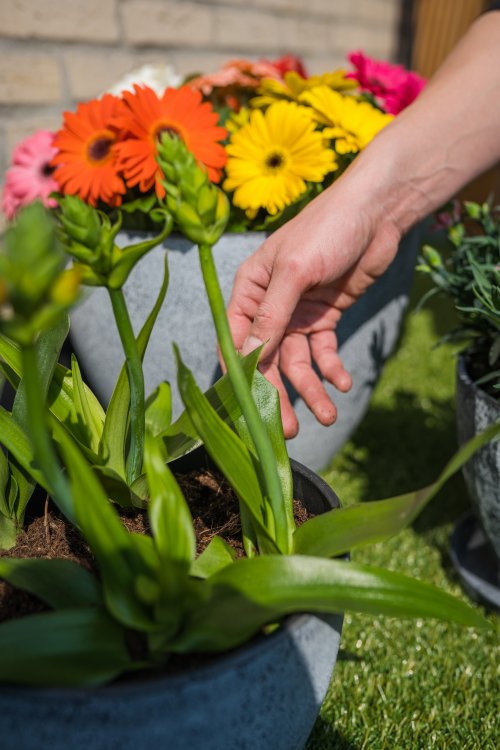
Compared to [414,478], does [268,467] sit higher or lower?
higher

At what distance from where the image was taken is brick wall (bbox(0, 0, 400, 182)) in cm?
192

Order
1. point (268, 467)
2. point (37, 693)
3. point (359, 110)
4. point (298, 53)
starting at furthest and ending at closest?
1. point (298, 53)
2. point (359, 110)
3. point (268, 467)
4. point (37, 693)

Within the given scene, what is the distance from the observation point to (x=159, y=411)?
901mm

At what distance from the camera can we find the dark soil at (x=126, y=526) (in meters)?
0.69

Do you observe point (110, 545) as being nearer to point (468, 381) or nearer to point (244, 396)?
point (244, 396)

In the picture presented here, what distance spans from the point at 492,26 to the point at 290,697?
48.6 inches

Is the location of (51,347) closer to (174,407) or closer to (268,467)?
(268,467)

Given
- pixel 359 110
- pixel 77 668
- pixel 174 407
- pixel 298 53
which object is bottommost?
pixel 174 407

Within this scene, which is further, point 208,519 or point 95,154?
point 95,154

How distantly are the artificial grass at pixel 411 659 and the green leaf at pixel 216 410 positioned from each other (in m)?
0.34

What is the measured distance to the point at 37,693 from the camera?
21.2 inches

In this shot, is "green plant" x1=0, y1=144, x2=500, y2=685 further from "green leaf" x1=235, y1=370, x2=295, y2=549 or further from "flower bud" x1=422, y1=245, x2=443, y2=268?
"flower bud" x1=422, y1=245, x2=443, y2=268

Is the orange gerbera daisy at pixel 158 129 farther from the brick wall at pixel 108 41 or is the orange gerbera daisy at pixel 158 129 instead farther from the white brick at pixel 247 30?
the white brick at pixel 247 30

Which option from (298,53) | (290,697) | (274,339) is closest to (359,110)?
(274,339)
